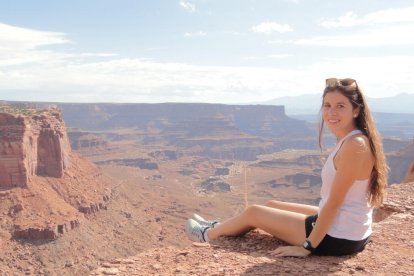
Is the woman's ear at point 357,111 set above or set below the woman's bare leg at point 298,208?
above

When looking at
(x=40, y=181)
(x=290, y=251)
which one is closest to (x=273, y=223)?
(x=290, y=251)

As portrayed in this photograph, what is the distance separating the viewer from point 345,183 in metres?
5.25

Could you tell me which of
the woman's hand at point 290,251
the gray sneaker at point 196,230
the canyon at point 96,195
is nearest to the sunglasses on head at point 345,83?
the woman's hand at point 290,251

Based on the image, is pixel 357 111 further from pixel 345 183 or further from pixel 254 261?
pixel 254 261

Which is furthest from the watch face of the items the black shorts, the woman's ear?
the woman's ear

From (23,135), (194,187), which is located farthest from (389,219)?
(194,187)

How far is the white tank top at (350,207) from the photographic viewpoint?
5430 millimetres

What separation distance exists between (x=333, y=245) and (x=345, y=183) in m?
1.00

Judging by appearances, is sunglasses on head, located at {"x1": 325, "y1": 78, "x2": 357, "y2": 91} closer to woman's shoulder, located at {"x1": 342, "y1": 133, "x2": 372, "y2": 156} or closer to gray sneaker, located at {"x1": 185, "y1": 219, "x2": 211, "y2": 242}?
woman's shoulder, located at {"x1": 342, "y1": 133, "x2": 372, "y2": 156}

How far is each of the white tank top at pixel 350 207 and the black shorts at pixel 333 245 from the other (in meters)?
0.08

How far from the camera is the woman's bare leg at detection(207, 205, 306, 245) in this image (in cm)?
595

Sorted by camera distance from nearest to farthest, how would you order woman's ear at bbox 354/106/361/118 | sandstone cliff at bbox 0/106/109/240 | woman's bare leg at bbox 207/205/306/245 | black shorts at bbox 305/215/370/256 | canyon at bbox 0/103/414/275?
woman's ear at bbox 354/106/361/118
black shorts at bbox 305/215/370/256
woman's bare leg at bbox 207/205/306/245
canyon at bbox 0/103/414/275
sandstone cliff at bbox 0/106/109/240

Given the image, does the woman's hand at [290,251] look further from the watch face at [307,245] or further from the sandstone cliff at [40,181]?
the sandstone cliff at [40,181]

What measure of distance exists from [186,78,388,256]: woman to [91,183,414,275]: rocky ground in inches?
9.2
